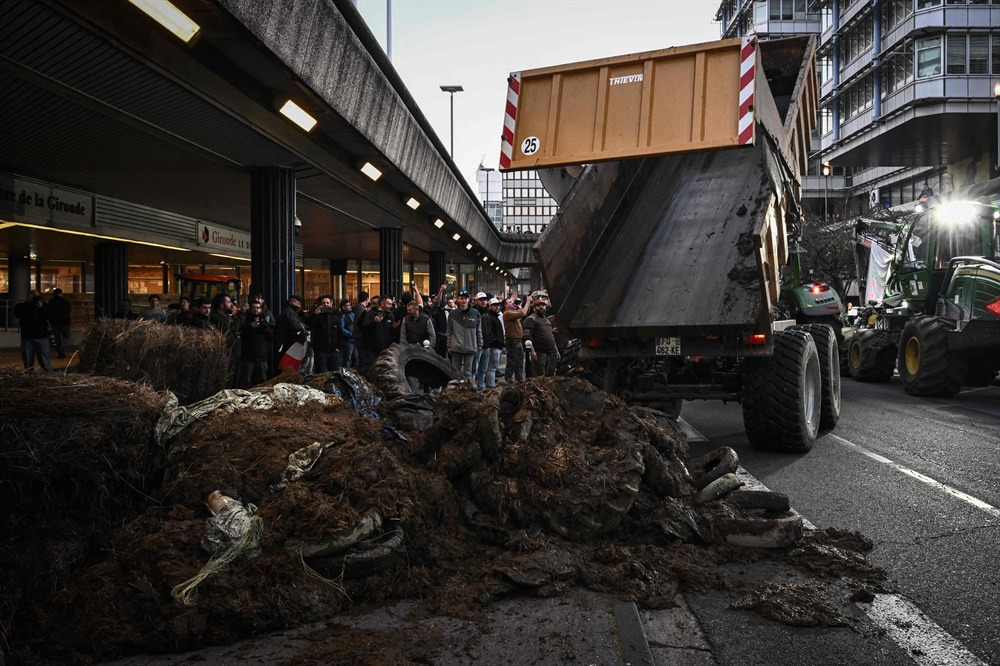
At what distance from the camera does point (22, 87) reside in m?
9.11

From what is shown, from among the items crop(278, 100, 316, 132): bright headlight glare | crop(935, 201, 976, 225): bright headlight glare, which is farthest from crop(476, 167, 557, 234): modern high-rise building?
crop(278, 100, 316, 132): bright headlight glare

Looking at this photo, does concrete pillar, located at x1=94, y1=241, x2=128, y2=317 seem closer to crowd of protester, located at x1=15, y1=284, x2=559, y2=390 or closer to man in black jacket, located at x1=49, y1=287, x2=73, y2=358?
man in black jacket, located at x1=49, y1=287, x2=73, y2=358

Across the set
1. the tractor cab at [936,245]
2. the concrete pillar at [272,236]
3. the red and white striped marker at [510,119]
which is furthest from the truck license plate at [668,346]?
the tractor cab at [936,245]

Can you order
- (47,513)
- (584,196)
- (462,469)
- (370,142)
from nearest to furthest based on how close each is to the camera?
1. (47,513)
2. (462,469)
3. (584,196)
4. (370,142)

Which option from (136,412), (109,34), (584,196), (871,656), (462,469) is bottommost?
(871,656)

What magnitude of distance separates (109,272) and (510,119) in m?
17.5

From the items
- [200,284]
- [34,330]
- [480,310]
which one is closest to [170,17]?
[480,310]

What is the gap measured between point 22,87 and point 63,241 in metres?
13.0

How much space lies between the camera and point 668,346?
307 inches

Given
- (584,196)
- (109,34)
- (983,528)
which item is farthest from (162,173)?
(983,528)

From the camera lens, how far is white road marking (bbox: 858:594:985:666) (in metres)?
3.41

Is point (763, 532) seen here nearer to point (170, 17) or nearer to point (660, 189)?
point (660, 189)

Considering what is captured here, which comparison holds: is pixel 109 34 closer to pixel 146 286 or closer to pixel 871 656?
pixel 871 656

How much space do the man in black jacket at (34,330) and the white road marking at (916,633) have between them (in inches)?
538
